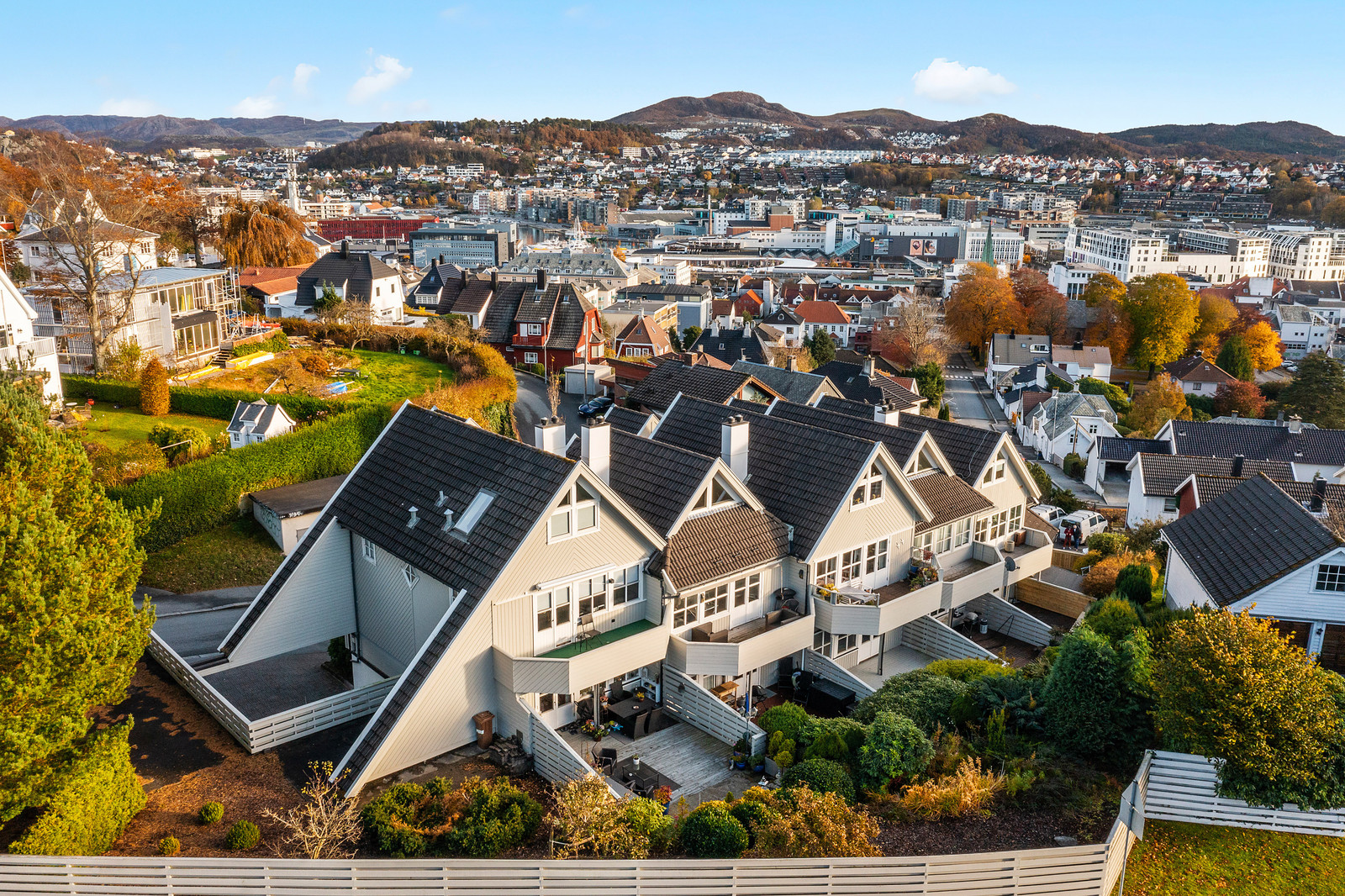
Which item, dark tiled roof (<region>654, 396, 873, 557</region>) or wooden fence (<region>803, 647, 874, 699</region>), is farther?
dark tiled roof (<region>654, 396, 873, 557</region>)

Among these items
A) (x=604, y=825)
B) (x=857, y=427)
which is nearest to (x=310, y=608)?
(x=604, y=825)

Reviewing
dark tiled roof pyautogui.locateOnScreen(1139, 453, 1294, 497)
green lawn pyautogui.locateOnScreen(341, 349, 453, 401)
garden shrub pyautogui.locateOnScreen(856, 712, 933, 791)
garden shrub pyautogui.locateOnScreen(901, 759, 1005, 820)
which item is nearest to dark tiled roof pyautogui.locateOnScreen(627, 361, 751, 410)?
green lawn pyautogui.locateOnScreen(341, 349, 453, 401)

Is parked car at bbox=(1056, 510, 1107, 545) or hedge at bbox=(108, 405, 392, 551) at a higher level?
hedge at bbox=(108, 405, 392, 551)

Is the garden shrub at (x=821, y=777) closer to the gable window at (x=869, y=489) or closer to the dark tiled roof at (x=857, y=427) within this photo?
the gable window at (x=869, y=489)

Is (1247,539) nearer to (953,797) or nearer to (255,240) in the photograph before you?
(953,797)

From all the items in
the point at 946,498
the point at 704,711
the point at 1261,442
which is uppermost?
the point at 946,498

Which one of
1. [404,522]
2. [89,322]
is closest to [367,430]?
[89,322]

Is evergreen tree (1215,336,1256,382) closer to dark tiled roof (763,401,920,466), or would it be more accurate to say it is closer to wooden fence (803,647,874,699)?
dark tiled roof (763,401,920,466)

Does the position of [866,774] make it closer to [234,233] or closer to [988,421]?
[988,421]

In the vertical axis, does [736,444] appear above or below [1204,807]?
above
